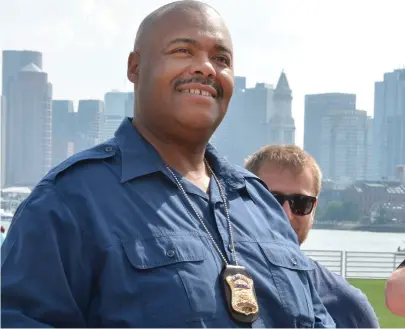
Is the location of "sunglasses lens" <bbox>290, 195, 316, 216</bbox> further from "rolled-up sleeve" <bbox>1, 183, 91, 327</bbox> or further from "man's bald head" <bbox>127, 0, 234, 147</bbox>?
"rolled-up sleeve" <bbox>1, 183, 91, 327</bbox>

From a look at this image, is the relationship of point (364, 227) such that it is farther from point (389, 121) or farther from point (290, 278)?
point (290, 278)

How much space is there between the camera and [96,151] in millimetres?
1665

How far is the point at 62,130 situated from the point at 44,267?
2908 inches

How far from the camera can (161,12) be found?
174cm

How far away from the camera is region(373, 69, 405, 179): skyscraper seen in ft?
268

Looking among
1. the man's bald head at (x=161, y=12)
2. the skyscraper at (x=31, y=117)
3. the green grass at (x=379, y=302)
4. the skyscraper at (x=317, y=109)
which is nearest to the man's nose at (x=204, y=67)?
the man's bald head at (x=161, y=12)

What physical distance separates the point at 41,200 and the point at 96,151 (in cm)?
22

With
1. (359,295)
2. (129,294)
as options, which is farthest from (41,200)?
(359,295)

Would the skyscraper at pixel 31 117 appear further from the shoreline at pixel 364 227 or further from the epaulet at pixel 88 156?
the epaulet at pixel 88 156

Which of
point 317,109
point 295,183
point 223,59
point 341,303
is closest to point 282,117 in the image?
point 317,109

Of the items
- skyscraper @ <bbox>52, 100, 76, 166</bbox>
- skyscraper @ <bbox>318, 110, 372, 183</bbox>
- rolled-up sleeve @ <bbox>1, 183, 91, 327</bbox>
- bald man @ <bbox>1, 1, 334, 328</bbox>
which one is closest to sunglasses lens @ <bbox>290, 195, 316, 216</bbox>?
bald man @ <bbox>1, 1, 334, 328</bbox>

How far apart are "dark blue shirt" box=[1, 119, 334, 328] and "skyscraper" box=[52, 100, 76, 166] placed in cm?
6115

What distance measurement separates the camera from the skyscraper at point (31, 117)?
72.7 metres

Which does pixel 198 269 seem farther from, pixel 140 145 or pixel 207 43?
pixel 207 43
